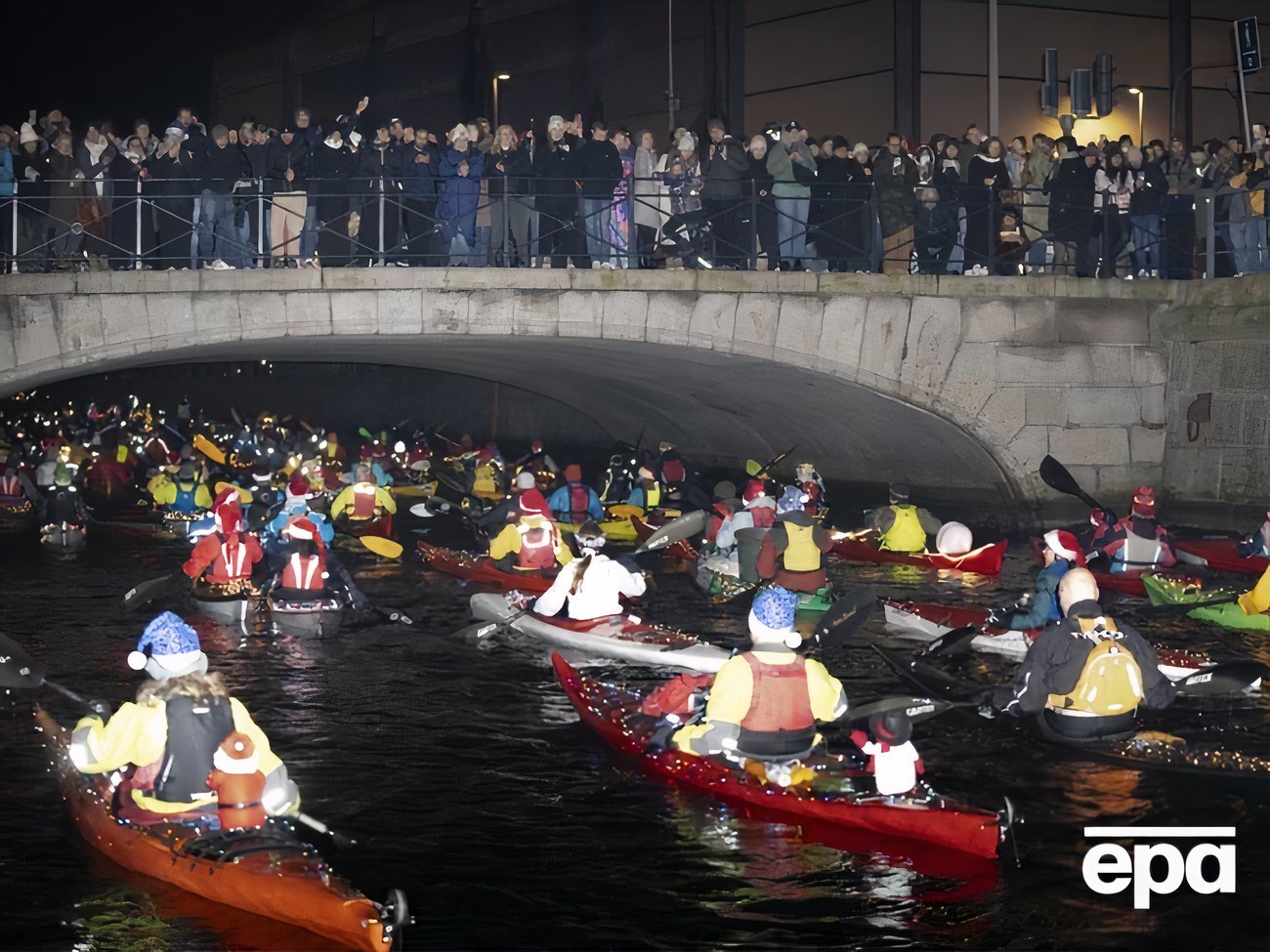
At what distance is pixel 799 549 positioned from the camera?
52.4ft

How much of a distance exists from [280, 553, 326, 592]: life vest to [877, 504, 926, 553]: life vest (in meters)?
7.85

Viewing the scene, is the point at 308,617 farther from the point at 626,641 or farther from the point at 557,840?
the point at 557,840

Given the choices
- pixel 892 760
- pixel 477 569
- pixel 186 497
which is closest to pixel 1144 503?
pixel 477 569

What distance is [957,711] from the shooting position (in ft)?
41.8

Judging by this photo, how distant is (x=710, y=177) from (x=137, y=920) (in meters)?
13.4

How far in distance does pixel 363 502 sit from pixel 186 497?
13.0ft

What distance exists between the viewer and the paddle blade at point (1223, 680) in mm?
12062

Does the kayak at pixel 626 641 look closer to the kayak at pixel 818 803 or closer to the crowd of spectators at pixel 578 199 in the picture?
the kayak at pixel 818 803

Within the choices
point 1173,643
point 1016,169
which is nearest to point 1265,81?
point 1016,169

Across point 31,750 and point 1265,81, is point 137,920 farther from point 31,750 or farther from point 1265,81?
point 1265,81

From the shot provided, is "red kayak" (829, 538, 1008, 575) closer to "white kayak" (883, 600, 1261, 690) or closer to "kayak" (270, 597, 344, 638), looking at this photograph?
"white kayak" (883, 600, 1261, 690)

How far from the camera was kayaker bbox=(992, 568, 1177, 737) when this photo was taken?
10.4m

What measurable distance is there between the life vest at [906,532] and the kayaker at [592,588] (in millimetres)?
6238

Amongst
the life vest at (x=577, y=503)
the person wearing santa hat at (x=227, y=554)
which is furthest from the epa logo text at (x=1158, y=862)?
the life vest at (x=577, y=503)
